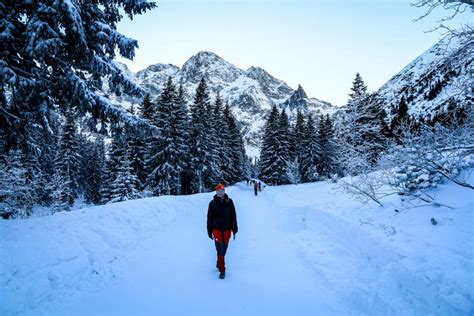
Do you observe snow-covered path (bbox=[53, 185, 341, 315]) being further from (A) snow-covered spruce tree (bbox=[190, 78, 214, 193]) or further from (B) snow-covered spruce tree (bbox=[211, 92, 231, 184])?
(B) snow-covered spruce tree (bbox=[211, 92, 231, 184])

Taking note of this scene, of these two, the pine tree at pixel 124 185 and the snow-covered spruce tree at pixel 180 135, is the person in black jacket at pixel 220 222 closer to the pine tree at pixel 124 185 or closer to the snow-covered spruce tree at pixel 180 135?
the snow-covered spruce tree at pixel 180 135

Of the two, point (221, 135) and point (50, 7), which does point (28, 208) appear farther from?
point (221, 135)

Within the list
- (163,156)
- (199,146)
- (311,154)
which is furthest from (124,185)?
(311,154)

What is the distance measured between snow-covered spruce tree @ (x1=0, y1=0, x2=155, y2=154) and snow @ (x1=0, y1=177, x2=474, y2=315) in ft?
9.11

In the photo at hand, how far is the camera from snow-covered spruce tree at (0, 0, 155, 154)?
475 centimetres

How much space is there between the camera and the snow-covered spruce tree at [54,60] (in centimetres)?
475

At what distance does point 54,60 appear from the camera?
5.16 m

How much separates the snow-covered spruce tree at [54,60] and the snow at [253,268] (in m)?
2.78

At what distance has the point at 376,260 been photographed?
205 inches

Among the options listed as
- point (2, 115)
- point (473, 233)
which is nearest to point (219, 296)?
point (473, 233)

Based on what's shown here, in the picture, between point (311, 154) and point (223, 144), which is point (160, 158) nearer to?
point (223, 144)

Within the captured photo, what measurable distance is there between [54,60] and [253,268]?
259 inches

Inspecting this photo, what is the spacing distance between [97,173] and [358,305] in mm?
49078

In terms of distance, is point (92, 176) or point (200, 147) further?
point (92, 176)
